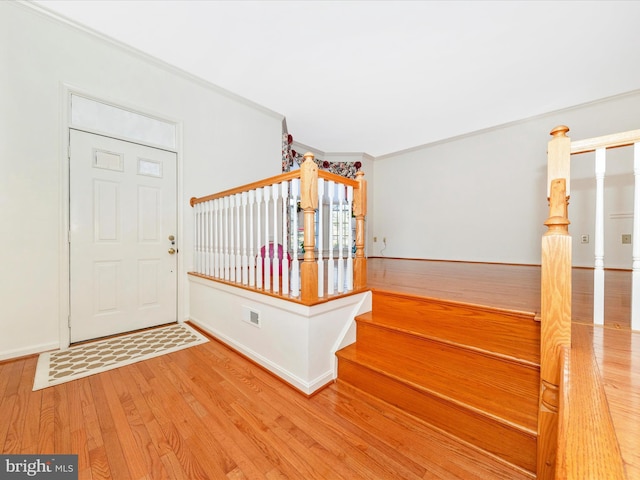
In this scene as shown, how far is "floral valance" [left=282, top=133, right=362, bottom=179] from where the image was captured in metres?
4.10

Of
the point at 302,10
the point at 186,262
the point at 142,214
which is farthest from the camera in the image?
the point at 186,262

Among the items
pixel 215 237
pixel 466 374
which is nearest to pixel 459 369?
pixel 466 374

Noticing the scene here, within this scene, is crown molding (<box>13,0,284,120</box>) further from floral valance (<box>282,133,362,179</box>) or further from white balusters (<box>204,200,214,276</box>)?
white balusters (<box>204,200,214,276</box>)

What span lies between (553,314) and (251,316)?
1792 mm

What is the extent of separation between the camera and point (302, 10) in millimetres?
2072

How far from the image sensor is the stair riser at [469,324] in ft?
4.31

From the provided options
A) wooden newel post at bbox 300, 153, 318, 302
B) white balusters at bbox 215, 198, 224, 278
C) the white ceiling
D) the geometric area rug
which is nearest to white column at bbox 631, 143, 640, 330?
wooden newel post at bbox 300, 153, 318, 302

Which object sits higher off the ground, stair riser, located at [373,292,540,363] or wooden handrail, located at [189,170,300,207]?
wooden handrail, located at [189,170,300,207]

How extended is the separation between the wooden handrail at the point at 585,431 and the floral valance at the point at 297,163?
3904 millimetres

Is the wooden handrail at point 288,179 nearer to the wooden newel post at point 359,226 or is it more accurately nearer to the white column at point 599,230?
the wooden newel post at point 359,226

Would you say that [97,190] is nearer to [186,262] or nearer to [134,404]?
[186,262]

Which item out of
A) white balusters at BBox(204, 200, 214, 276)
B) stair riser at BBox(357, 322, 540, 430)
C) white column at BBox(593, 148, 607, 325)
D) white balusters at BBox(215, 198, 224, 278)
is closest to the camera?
white column at BBox(593, 148, 607, 325)

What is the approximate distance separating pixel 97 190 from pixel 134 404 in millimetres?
1931

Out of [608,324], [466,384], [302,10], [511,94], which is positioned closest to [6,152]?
[302,10]
